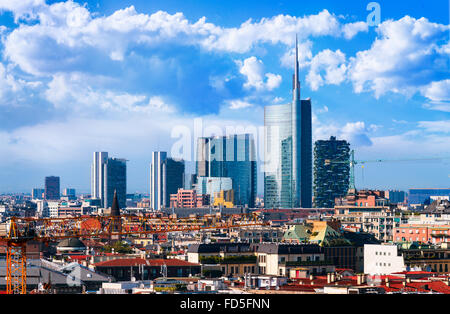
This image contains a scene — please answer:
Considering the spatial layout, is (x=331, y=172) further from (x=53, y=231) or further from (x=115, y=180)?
(x=53, y=231)

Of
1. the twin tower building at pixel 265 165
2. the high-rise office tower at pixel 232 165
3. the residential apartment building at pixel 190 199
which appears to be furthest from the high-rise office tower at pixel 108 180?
the high-rise office tower at pixel 232 165

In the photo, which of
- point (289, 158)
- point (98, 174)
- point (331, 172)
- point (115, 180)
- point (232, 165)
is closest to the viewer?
point (331, 172)

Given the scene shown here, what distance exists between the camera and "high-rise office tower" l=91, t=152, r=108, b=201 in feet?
437

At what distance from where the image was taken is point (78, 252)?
5869 cm

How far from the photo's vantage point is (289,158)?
449ft

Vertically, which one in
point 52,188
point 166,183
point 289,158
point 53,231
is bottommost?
point 53,231

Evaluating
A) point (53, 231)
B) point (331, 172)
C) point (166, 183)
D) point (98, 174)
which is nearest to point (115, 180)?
point (98, 174)

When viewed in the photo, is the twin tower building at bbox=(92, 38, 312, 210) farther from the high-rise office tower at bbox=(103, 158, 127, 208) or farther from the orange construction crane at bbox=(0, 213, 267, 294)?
the orange construction crane at bbox=(0, 213, 267, 294)

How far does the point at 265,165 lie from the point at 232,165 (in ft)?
16.2

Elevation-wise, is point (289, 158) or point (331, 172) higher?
point (289, 158)

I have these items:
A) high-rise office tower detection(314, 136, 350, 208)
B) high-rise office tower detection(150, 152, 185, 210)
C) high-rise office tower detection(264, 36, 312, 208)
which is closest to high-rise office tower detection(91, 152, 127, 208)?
high-rise office tower detection(150, 152, 185, 210)

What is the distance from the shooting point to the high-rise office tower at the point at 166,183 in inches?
5870

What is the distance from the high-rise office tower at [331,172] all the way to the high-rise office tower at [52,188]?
39.1 m

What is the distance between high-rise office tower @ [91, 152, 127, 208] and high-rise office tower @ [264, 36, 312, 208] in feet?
72.1
